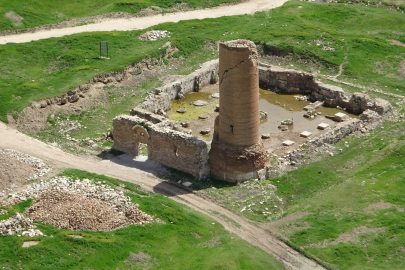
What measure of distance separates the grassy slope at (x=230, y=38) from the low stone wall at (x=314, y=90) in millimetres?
3431

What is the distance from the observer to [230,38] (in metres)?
64.4

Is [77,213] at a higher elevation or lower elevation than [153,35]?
lower

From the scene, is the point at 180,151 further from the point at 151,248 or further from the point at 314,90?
the point at 314,90

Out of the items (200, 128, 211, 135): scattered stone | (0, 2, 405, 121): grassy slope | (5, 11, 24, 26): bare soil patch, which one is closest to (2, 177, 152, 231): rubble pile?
(200, 128, 211, 135): scattered stone

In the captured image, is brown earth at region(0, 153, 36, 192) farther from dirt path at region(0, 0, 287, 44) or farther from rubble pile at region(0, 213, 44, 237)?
dirt path at region(0, 0, 287, 44)

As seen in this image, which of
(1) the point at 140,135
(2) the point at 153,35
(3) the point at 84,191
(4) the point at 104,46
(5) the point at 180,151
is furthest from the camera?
(2) the point at 153,35

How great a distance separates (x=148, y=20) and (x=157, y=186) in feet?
102

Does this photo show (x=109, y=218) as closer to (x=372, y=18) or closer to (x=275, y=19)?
(x=275, y=19)

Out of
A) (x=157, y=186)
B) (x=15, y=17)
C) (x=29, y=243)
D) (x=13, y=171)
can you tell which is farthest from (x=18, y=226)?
(x=15, y=17)

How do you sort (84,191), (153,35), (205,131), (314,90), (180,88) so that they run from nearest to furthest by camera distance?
1. (84,191)
2. (205,131)
3. (180,88)
4. (314,90)
5. (153,35)

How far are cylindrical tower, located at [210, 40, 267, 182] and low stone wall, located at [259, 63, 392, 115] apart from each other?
1432 centimetres

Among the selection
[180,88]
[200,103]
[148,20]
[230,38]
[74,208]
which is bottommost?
[200,103]

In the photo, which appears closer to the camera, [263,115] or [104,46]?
[263,115]

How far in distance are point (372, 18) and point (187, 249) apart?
44.2m
